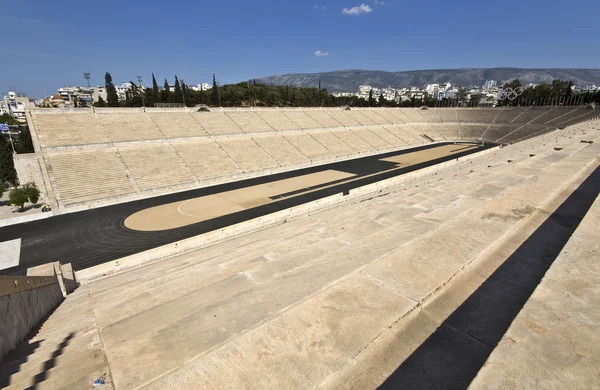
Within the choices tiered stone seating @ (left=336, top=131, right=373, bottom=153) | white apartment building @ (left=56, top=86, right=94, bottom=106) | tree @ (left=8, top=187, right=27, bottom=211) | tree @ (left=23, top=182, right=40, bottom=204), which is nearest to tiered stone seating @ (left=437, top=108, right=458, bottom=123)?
tiered stone seating @ (left=336, top=131, right=373, bottom=153)

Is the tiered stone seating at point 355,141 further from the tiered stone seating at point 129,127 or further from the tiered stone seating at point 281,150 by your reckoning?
the tiered stone seating at point 129,127

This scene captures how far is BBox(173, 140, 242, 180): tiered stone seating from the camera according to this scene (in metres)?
31.6

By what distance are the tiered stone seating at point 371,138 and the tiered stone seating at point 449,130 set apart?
789 inches

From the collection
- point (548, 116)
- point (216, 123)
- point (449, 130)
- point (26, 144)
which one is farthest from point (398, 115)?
point (26, 144)

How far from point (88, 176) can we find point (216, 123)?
19.1 meters

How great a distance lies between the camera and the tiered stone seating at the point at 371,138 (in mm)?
48844

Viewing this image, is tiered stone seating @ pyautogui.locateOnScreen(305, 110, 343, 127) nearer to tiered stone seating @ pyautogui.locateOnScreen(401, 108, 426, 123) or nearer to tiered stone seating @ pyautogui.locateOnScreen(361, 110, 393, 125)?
tiered stone seating @ pyautogui.locateOnScreen(361, 110, 393, 125)

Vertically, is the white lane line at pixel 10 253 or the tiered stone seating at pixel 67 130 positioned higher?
the tiered stone seating at pixel 67 130

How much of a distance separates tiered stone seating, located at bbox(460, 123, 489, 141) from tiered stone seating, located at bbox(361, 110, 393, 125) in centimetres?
1711

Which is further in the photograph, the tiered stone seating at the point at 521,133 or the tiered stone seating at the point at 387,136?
the tiered stone seating at the point at 521,133

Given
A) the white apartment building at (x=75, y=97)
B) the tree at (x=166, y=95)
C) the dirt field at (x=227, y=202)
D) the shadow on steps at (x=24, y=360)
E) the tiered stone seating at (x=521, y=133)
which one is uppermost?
the white apartment building at (x=75, y=97)

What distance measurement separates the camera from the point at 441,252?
647cm

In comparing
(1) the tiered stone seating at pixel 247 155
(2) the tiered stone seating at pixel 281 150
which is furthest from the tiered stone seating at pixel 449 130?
(1) the tiered stone seating at pixel 247 155

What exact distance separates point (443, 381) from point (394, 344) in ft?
2.45
